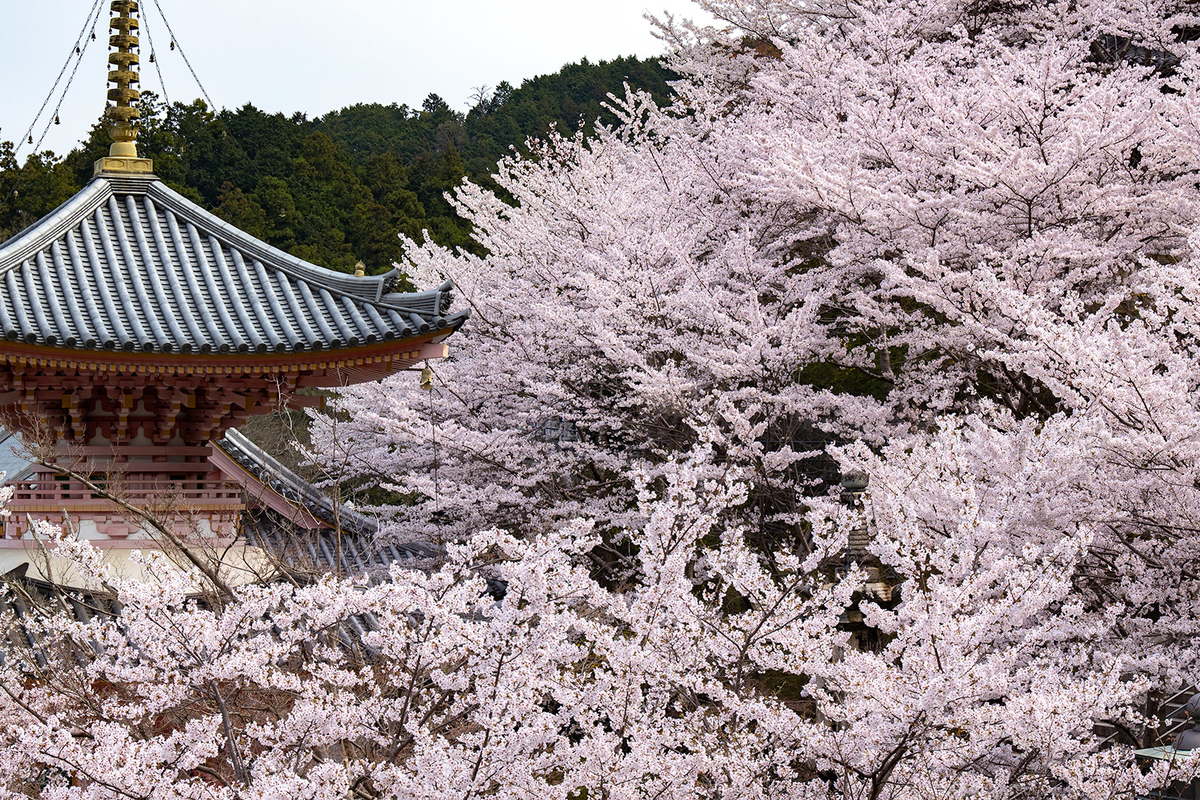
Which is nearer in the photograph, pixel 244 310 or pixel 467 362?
pixel 244 310

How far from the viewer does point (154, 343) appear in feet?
19.3

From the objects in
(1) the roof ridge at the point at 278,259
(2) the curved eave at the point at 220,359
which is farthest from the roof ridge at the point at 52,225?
(2) the curved eave at the point at 220,359

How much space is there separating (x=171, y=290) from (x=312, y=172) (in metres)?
26.9

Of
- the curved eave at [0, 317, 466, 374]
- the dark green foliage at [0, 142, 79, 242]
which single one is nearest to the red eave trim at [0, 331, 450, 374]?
the curved eave at [0, 317, 466, 374]

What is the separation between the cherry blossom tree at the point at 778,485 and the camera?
388cm

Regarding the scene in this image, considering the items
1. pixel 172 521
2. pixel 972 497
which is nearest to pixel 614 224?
pixel 172 521

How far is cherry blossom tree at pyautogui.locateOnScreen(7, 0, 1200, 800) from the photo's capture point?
3.88 meters

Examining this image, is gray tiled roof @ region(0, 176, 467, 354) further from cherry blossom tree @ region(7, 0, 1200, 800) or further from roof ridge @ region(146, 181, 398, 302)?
cherry blossom tree @ region(7, 0, 1200, 800)

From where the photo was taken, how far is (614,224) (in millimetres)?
9891

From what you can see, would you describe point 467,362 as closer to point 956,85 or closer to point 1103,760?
point 956,85

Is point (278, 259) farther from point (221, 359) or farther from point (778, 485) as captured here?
point (778, 485)

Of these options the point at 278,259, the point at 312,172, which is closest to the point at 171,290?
the point at 278,259

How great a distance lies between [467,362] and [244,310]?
463 centimetres

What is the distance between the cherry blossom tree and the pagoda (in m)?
0.91
